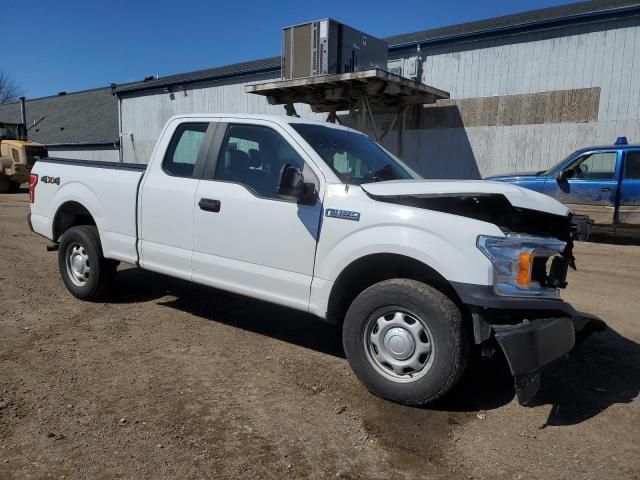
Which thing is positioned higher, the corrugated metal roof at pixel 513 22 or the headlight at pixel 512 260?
the corrugated metal roof at pixel 513 22

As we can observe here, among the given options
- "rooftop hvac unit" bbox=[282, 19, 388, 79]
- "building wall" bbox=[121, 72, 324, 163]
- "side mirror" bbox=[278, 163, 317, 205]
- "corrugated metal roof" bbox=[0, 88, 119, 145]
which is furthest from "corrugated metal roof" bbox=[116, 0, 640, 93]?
Result: "corrugated metal roof" bbox=[0, 88, 119, 145]

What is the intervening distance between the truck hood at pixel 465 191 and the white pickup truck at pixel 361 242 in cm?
1

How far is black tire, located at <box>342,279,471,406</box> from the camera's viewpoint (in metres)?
3.24

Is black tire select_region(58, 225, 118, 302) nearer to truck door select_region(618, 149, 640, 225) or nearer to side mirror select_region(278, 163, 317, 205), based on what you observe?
side mirror select_region(278, 163, 317, 205)

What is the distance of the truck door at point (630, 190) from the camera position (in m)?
10.3

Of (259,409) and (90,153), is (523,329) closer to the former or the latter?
(259,409)

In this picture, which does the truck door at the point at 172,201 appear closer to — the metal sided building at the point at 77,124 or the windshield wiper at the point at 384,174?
the windshield wiper at the point at 384,174

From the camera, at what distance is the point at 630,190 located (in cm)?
1032

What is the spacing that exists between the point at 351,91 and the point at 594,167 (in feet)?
18.8

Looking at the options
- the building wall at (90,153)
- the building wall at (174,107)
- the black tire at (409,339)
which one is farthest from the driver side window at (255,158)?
the building wall at (90,153)

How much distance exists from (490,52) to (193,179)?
1168 centimetres

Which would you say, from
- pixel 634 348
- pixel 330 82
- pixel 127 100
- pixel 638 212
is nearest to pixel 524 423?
pixel 634 348

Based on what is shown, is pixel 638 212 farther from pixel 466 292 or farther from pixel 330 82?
pixel 466 292

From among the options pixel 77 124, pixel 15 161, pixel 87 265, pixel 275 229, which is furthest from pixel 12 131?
pixel 275 229
